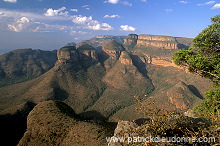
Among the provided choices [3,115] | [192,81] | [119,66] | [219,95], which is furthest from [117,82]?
[219,95]

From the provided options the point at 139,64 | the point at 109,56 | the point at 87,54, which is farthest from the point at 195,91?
the point at 87,54

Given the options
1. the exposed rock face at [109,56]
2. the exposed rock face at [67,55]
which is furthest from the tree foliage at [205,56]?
the exposed rock face at [109,56]

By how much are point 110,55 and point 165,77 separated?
165 feet

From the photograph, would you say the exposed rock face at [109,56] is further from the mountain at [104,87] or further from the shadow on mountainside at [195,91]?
the shadow on mountainside at [195,91]

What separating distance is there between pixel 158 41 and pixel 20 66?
127455mm

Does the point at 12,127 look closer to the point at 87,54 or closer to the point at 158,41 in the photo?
the point at 87,54

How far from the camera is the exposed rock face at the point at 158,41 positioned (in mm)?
120400

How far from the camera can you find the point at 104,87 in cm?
8569

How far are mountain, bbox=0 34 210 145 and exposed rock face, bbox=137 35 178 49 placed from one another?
1089mm

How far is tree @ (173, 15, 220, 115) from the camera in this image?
37.1 feet

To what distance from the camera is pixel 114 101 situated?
6794 centimetres

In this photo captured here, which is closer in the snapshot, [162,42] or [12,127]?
[12,127]

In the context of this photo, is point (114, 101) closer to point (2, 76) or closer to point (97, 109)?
point (97, 109)

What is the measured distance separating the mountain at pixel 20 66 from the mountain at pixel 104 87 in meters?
Result: 31.1
